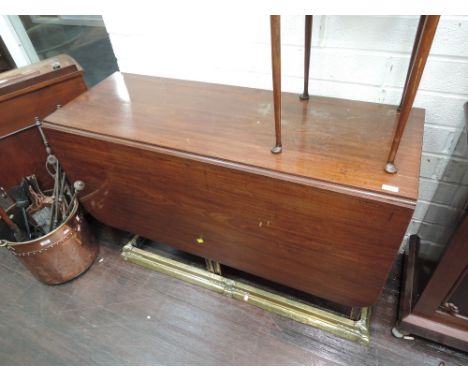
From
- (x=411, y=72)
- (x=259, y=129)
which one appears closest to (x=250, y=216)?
(x=259, y=129)

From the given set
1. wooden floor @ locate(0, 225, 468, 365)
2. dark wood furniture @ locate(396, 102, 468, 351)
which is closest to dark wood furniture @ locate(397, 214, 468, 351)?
dark wood furniture @ locate(396, 102, 468, 351)

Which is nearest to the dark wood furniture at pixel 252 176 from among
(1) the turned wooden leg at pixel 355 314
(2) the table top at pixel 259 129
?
(2) the table top at pixel 259 129

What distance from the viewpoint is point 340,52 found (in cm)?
103

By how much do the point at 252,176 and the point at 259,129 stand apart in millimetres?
192

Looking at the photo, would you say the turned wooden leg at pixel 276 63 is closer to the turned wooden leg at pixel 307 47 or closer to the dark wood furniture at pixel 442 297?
the turned wooden leg at pixel 307 47

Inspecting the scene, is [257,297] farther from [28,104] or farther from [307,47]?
[28,104]

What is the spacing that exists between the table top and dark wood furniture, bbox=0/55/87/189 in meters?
0.19

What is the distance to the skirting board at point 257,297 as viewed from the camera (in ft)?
3.80

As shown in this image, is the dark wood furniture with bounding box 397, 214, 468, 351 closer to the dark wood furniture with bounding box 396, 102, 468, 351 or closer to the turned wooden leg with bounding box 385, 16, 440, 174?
the dark wood furniture with bounding box 396, 102, 468, 351

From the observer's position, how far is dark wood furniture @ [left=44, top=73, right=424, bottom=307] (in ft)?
2.61

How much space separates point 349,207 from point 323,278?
0.97 feet

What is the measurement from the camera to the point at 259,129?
3.19ft

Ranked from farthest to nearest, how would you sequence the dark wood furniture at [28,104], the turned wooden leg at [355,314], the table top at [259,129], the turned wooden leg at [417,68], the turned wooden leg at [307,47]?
the dark wood furniture at [28,104], the turned wooden leg at [355,314], the turned wooden leg at [307,47], the table top at [259,129], the turned wooden leg at [417,68]

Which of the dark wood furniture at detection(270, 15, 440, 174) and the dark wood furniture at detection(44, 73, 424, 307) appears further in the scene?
the dark wood furniture at detection(44, 73, 424, 307)
